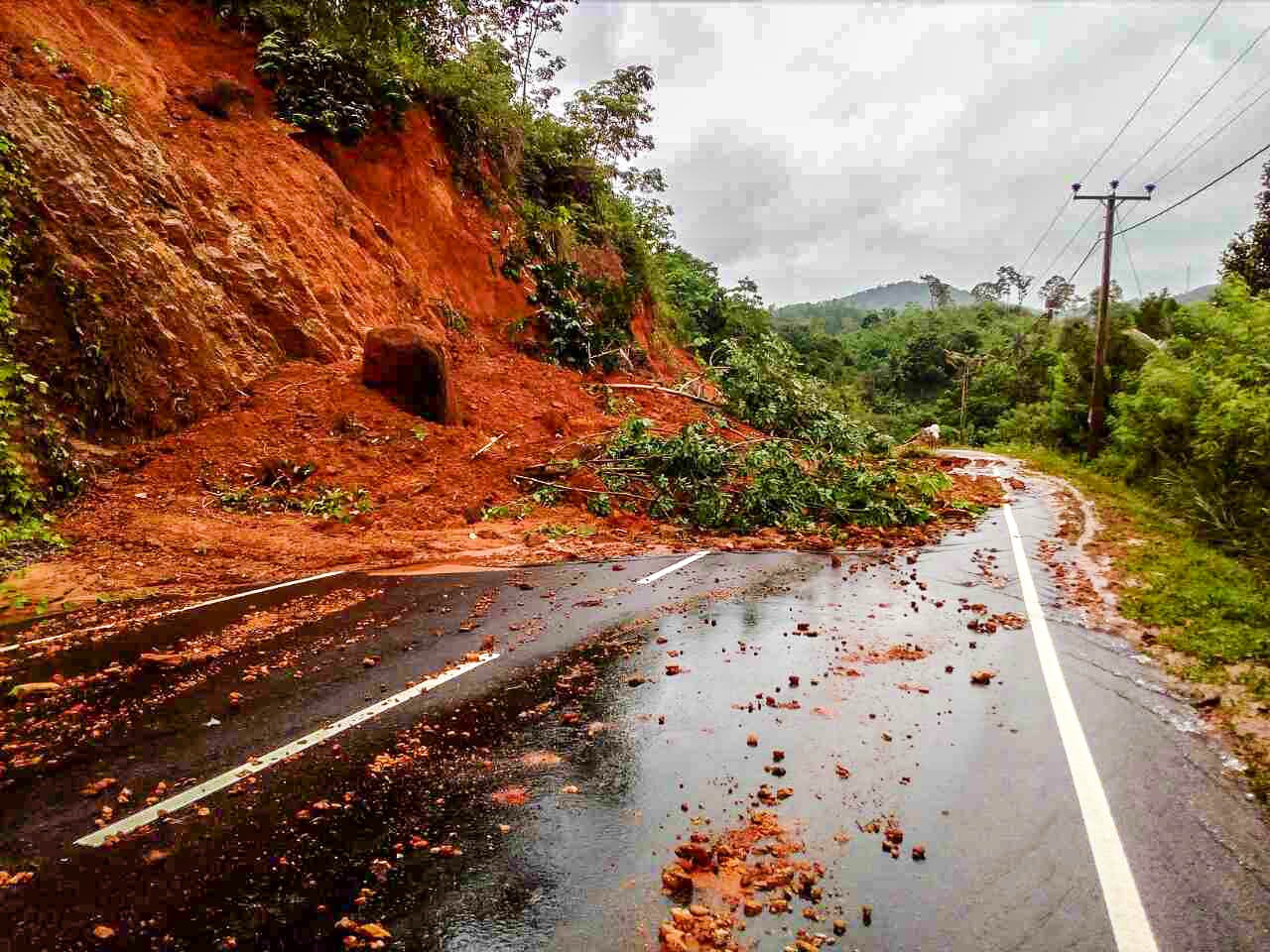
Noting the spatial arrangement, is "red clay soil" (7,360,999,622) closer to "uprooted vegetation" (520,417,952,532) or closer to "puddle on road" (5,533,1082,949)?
"uprooted vegetation" (520,417,952,532)

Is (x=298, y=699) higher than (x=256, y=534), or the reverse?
(x=256, y=534)

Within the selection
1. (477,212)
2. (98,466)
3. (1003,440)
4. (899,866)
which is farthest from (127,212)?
(1003,440)

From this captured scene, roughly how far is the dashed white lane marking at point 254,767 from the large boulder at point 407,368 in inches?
309

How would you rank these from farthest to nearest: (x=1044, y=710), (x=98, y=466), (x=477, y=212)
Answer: (x=477, y=212) < (x=98, y=466) < (x=1044, y=710)

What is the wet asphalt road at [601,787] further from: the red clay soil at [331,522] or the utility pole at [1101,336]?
the utility pole at [1101,336]

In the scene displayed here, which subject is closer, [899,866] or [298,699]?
[899,866]

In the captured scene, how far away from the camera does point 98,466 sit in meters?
8.98

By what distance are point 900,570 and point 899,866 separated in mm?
5733

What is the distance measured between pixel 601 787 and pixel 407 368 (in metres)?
9.71

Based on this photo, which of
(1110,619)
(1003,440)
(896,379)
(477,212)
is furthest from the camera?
(896,379)

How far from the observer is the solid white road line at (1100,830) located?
8.52 feet

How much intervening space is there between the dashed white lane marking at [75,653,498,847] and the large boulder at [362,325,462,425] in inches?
309

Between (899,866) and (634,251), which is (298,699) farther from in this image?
(634,251)

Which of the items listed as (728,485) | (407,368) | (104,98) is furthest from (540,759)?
(104,98)
